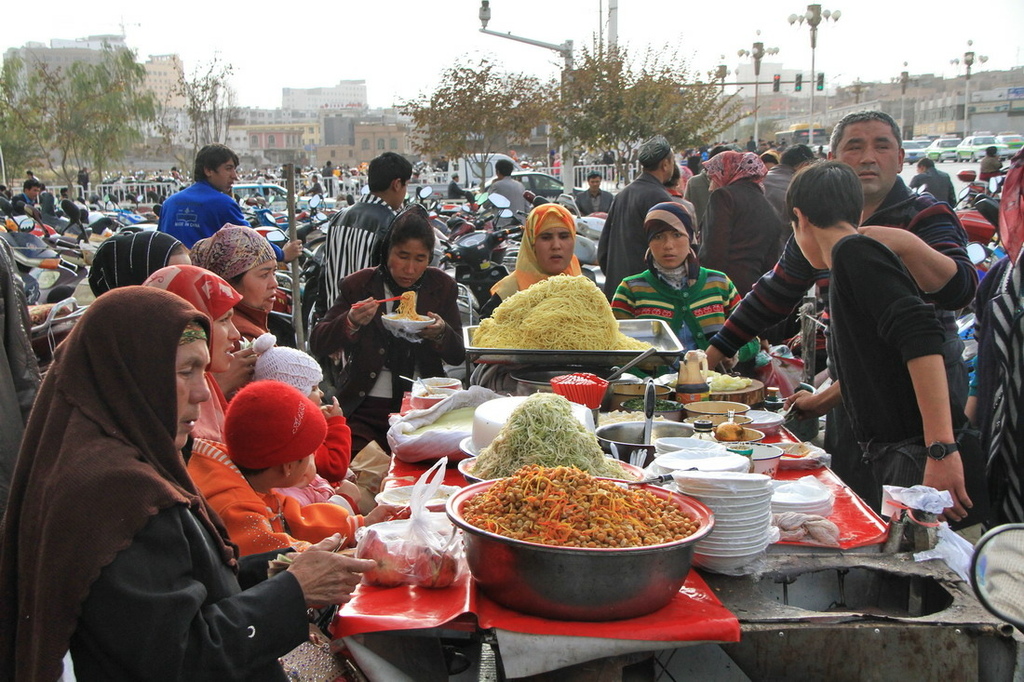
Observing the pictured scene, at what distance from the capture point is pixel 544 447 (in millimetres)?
2352

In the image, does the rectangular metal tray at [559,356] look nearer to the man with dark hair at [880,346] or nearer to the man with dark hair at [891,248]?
the man with dark hair at [891,248]

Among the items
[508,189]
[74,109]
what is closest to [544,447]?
[508,189]

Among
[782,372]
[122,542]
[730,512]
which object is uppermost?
[122,542]

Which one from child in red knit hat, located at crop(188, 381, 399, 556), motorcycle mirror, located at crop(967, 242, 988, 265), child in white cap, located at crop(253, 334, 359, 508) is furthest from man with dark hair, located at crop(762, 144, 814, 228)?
child in red knit hat, located at crop(188, 381, 399, 556)

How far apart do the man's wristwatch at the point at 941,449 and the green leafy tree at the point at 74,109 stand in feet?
115

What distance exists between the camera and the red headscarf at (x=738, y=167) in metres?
6.25

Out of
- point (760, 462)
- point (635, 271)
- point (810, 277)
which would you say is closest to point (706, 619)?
point (760, 462)

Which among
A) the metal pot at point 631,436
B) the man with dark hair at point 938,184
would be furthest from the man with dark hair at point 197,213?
the man with dark hair at point 938,184

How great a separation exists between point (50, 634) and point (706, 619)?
4.38 feet

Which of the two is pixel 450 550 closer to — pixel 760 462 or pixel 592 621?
pixel 592 621

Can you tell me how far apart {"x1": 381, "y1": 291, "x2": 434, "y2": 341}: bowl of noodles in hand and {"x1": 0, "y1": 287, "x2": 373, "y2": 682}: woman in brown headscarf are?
2.08 m

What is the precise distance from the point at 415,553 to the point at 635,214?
461 cm

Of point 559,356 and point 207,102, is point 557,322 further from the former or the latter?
point 207,102

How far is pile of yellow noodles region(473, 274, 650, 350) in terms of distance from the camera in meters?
3.61
